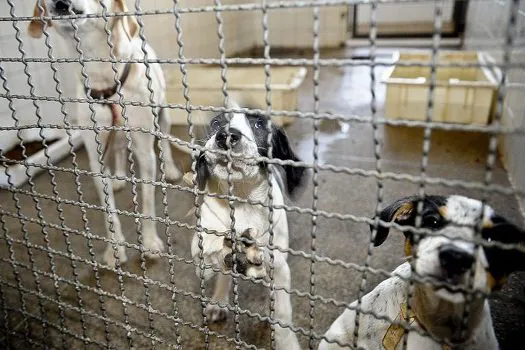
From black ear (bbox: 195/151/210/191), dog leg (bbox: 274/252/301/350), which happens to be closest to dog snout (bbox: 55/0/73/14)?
black ear (bbox: 195/151/210/191)

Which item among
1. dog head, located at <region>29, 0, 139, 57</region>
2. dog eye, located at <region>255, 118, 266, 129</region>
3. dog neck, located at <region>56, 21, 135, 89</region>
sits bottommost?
dog eye, located at <region>255, 118, 266, 129</region>

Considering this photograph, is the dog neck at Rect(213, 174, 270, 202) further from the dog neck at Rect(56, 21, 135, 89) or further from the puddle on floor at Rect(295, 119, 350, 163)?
the puddle on floor at Rect(295, 119, 350, 163)

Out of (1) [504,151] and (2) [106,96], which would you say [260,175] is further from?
(1) [504,151]

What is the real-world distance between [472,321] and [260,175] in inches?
35.1

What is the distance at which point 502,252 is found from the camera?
1.13 metres

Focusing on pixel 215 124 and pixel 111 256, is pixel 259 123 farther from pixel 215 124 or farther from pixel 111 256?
pixel 111 256

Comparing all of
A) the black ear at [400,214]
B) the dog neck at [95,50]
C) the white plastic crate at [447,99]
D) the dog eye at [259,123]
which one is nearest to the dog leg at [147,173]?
the dog neck at [95,50]

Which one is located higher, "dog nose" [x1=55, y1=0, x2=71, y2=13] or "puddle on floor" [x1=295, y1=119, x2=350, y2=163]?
"dog nose" [x1=55, y1=0, x2=71, y2=13]

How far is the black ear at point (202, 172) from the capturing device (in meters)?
1.70

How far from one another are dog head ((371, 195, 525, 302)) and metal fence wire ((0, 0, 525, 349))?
0.09m

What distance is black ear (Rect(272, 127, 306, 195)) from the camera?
1.76 meters

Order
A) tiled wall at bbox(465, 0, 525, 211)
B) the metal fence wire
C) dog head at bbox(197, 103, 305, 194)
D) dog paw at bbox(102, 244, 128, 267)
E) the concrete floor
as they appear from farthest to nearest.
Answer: tiled wall at bbox(465, 0, 525, 211) → dog paw at bbox(102, 244, 128, 267) → the concrete floor → dog head at bbox(197, 103, 305, 194) → the metal fence wire

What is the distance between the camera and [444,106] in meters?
3.83

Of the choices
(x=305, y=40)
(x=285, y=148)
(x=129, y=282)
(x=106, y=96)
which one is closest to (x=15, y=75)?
(x=106, y=96)
